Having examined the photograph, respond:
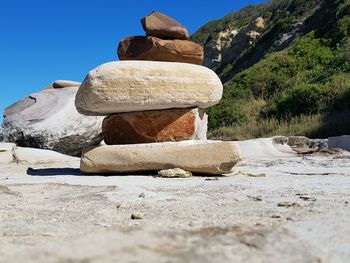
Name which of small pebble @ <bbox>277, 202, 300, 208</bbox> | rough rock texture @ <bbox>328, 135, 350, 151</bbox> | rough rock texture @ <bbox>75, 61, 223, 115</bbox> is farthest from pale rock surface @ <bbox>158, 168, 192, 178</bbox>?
rough rock texture @ <bbox>328, 135, 350, 151</bbox>

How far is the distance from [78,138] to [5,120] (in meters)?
1.44

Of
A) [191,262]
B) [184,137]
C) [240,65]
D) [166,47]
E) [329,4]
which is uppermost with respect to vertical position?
[329,4]

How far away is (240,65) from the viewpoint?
33156mm

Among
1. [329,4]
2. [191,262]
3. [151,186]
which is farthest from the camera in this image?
[329,4]

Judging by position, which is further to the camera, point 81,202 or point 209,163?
point 209,163

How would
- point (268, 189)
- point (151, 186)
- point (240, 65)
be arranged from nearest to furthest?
point (268, 189)
point (151, 186)
point (240, 65)

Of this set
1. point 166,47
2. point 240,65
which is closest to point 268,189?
point 166,47

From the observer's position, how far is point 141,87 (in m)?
5.31

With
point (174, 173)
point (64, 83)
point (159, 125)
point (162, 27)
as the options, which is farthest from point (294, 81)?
point (174, 173)

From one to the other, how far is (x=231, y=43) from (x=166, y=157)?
116ft

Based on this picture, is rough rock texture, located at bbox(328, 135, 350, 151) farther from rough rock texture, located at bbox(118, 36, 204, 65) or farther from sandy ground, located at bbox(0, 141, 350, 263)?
sandy ground, located at bbox(0, 141, 350, 263)

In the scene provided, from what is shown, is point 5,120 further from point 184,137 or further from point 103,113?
point 184,137

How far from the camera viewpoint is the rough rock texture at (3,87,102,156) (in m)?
8.44

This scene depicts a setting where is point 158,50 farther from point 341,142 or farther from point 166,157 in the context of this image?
point 341,142
